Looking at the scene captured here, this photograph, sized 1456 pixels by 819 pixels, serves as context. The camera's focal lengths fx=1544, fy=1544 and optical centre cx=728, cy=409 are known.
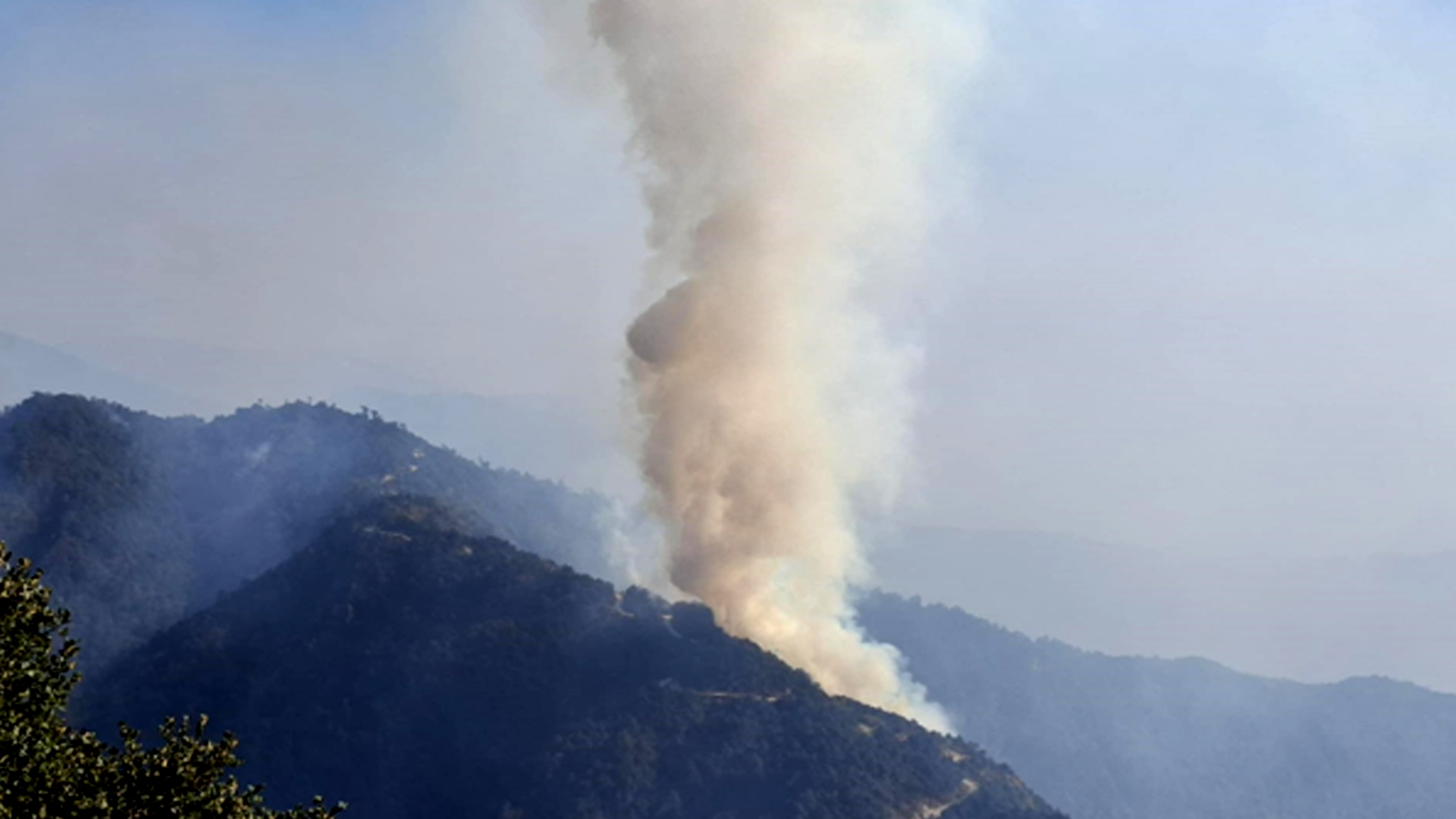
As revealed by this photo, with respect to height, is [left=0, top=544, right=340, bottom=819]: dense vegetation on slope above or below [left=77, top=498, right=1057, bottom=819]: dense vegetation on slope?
below

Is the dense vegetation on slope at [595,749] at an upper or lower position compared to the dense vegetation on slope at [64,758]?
upper

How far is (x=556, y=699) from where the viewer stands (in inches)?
7643

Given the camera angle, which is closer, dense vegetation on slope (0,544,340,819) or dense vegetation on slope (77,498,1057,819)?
dense vegetation on slope (0,544,340,819)

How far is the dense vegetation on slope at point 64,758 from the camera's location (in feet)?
174

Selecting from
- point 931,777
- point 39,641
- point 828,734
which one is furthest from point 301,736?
point 39,641

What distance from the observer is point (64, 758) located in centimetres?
5497

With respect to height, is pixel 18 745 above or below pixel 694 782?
below

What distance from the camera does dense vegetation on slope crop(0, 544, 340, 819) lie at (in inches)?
2088

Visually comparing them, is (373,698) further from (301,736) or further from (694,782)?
(694,782)

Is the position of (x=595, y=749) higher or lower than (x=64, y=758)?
higher

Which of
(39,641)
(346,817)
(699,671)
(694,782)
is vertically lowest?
(39,641)

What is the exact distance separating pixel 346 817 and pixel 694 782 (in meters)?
40.2

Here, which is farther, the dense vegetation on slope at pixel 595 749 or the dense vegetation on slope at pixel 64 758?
the dense vegetation on slope at pixel 595 749

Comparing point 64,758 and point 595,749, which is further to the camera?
point 595,749
